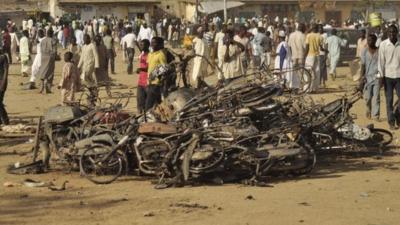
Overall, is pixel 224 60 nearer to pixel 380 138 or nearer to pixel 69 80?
pixel 69 80

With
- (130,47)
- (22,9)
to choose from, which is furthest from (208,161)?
(22,9)

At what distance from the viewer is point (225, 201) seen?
8031 millimetres

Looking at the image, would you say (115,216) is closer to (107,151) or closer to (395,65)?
(107,151)

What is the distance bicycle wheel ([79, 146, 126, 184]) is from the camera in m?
9.05

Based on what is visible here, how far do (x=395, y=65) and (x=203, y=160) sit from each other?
5.60 m

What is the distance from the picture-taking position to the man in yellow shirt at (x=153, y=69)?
11.6 metres

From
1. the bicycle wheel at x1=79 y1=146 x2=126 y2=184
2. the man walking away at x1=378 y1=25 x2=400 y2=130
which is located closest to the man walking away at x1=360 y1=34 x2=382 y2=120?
the man walking away at x1=378 y1=25 x2=400 y2=130

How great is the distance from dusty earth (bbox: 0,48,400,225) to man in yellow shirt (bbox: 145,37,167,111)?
91.9 inches

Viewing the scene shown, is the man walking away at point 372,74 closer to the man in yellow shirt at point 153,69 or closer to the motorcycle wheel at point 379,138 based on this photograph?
the motorcycle wheel at point 379,138

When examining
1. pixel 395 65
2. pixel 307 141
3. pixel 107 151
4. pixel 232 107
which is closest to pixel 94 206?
pixel 107 151

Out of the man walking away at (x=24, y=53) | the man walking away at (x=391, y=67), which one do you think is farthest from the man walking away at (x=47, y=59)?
the man walking away at (x=391, y=67)

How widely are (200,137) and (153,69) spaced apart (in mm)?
3179

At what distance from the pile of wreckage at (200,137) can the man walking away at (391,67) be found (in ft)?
9.24

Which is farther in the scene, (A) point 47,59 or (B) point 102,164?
(A) point 47,59
